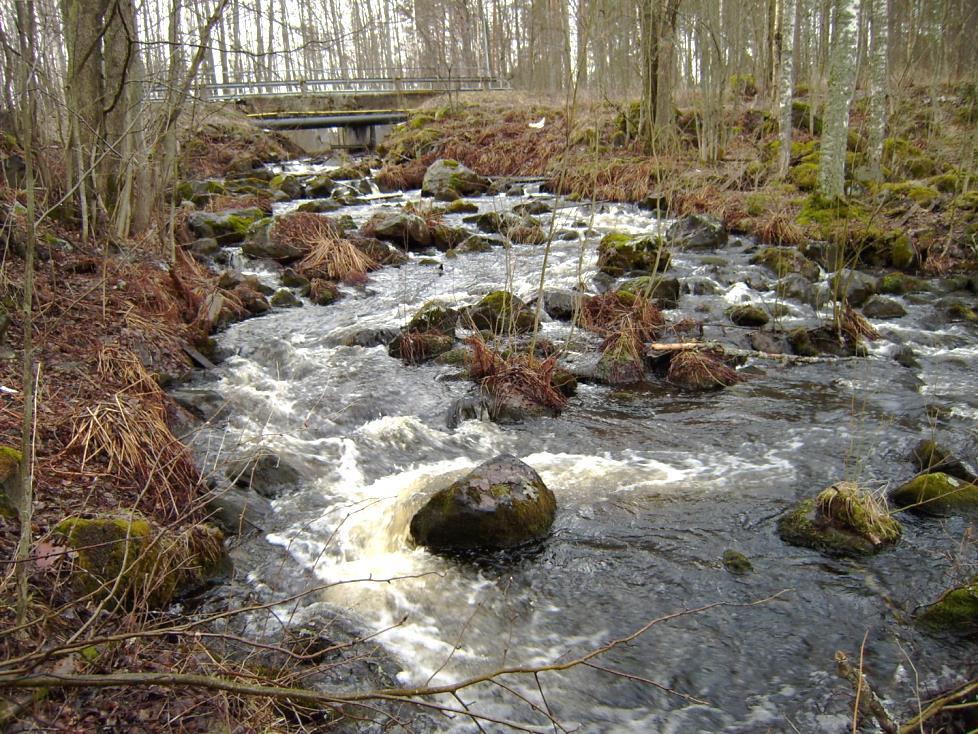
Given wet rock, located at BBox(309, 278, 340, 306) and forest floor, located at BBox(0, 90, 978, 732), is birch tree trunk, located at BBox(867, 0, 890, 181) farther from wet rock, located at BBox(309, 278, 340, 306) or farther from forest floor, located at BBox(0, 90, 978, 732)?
wet rock, located at BBox(309, 278, 340, 306)

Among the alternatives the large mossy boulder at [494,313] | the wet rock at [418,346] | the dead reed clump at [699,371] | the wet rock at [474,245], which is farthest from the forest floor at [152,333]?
the wet rock at [474,245]

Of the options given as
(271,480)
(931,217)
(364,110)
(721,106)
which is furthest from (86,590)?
(364,110)

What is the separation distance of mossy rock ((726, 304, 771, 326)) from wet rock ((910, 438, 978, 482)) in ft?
12.0

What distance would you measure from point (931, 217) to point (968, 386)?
639cm

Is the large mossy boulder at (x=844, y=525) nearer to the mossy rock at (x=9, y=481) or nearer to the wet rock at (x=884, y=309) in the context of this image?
the mossy rock at (x=9, y=481)

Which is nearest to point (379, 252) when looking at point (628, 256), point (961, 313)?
point (628, 256)

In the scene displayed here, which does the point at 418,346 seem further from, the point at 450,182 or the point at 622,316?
the point at 450,182

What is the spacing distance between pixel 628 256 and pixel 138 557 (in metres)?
9.79

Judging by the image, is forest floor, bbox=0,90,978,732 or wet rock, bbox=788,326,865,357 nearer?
forest floor, bbox=0,90,978,732

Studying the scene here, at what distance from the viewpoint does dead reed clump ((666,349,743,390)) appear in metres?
7.61

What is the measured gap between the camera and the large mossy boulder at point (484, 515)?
4.85m

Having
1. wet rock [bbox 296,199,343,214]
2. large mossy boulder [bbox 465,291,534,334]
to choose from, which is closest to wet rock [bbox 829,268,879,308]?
large mossy boulder [bbox 465,291,534,334]

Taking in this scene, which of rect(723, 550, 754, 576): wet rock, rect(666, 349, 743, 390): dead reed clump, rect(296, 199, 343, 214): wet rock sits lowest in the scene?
rect(723, 550, 754, 576): wet rock

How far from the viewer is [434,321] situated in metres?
9.16
